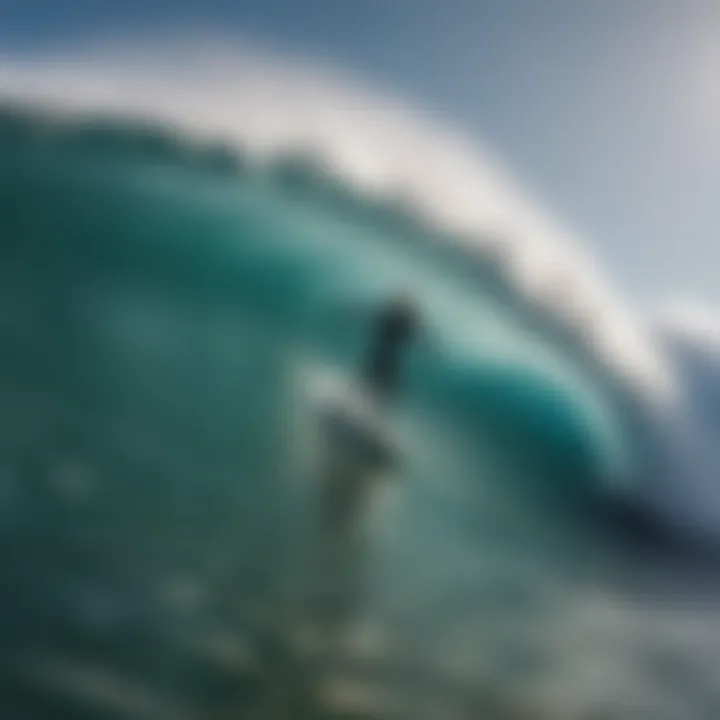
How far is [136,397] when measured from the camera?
122 cm

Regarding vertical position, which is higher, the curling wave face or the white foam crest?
the white foam crest

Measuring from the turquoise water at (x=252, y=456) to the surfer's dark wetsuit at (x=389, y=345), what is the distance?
0.02 metres

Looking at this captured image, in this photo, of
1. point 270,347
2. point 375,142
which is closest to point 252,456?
point 270,347

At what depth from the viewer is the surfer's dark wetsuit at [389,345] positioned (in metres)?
1.28

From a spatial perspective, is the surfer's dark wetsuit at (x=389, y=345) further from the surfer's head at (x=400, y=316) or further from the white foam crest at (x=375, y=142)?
the white foam crest at (x=375, y=142)

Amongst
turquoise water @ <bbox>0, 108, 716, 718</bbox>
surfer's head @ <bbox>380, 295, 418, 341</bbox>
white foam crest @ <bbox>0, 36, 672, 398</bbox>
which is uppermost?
white foam crest @ <bbox>0, 36, 672, 398</bbox>

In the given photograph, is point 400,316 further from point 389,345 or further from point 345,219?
point 345,219

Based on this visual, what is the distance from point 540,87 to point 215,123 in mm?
449

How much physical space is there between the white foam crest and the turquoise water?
0.12 ft

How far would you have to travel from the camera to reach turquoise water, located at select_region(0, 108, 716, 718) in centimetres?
116

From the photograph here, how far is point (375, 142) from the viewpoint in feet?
4.38

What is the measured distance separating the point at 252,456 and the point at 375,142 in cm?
45

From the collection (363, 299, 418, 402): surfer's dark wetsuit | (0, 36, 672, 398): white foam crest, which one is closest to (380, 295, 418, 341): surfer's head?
(363, 299, 418, 402): surfer's dark wetsuit

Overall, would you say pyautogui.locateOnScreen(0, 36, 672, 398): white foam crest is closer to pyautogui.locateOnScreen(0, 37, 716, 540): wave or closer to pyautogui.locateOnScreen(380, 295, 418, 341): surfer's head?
pyautogui.locateOnScreen(0, 37, 716, 540): wave
